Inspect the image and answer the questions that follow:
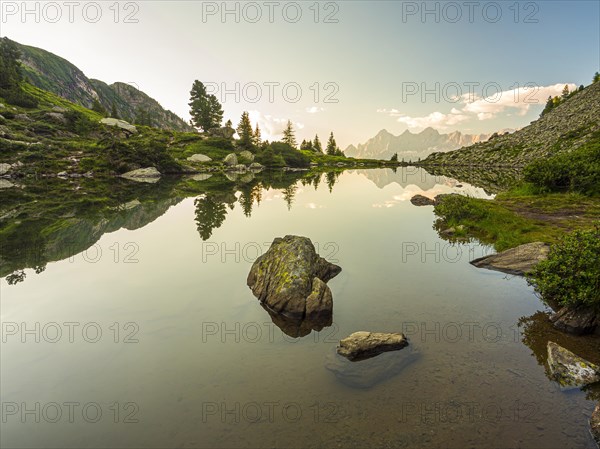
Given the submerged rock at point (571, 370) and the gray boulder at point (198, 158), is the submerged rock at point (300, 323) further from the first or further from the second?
the gray boulder at point (198, 158)

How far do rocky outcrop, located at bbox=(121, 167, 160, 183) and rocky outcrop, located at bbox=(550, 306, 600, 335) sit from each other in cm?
7040

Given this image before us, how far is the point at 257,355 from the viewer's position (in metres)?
9.08

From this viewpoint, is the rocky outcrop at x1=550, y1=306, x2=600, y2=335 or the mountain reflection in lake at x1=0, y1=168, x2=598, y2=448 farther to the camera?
the rocky outcrop at x1=550, y1=306, x2=600, y2=335

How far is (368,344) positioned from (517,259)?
37.7 ft

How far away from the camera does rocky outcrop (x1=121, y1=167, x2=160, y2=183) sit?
212 ft

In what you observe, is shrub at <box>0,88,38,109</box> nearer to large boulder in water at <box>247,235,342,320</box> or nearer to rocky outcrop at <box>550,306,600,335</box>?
large boulder in water at <box>247,235,342,320</box>

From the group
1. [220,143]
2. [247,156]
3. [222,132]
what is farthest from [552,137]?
[222,132]

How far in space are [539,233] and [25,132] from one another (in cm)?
10199

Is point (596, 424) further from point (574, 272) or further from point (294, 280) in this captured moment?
point (294, 280)

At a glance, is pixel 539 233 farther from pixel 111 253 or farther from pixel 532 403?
pixel 111 253

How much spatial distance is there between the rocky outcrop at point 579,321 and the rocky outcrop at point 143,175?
70400mm

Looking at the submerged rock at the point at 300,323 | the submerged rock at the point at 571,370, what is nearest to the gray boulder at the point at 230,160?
the submerged rock at the point at 300,323

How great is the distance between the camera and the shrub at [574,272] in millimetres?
9359

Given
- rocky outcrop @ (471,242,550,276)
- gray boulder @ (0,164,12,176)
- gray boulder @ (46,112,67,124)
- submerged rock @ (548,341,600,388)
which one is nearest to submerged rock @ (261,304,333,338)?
submerged rock @ (548,341,600,388)
